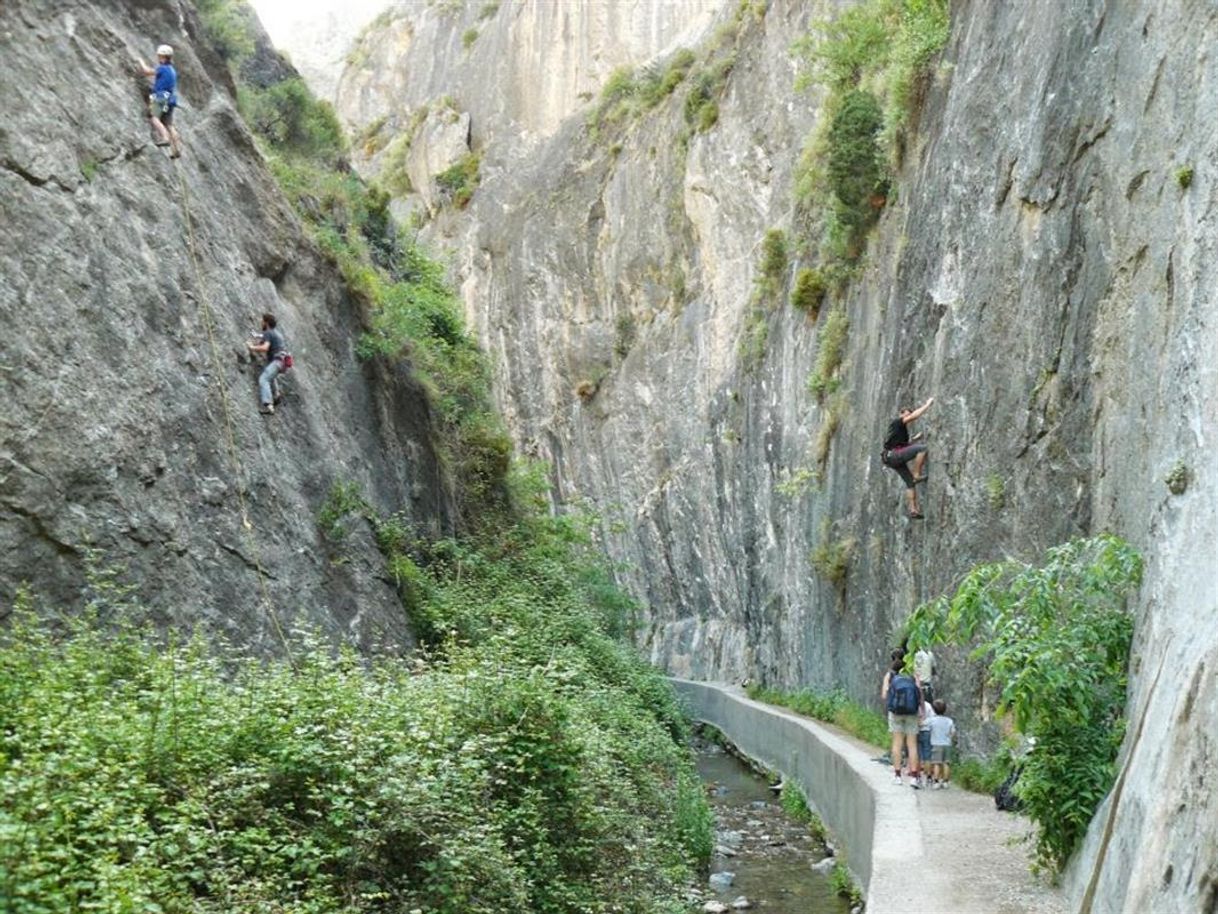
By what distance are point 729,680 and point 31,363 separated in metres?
25.7

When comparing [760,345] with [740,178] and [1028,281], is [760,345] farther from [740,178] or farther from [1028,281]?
[1028,281]

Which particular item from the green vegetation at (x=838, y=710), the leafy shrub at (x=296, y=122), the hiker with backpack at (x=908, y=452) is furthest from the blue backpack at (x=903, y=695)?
the leafy shrub at (x=296, y=122)

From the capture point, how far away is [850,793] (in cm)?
1348

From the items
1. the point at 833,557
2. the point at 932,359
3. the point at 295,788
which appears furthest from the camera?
the point at 833,557

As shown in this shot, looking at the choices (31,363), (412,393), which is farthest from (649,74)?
(31,363)

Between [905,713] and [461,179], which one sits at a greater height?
[461,179]

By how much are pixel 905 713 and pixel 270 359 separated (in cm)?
876

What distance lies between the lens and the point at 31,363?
412 inches

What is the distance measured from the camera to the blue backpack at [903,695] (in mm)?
12633

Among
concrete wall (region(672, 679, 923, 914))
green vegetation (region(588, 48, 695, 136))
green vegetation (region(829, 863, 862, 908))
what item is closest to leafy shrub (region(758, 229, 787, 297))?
concrete wall (region(672, 679, 923, 914))

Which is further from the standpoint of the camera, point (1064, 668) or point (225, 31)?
point (225, 31)

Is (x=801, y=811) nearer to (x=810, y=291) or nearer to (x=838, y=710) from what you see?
(x=838, y=710)

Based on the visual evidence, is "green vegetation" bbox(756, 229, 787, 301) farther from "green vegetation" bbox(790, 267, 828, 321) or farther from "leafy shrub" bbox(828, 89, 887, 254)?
"leafy shrub" bbox(828, 89, 887, 254)

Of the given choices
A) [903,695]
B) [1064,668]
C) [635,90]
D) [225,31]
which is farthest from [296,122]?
[635,90]
